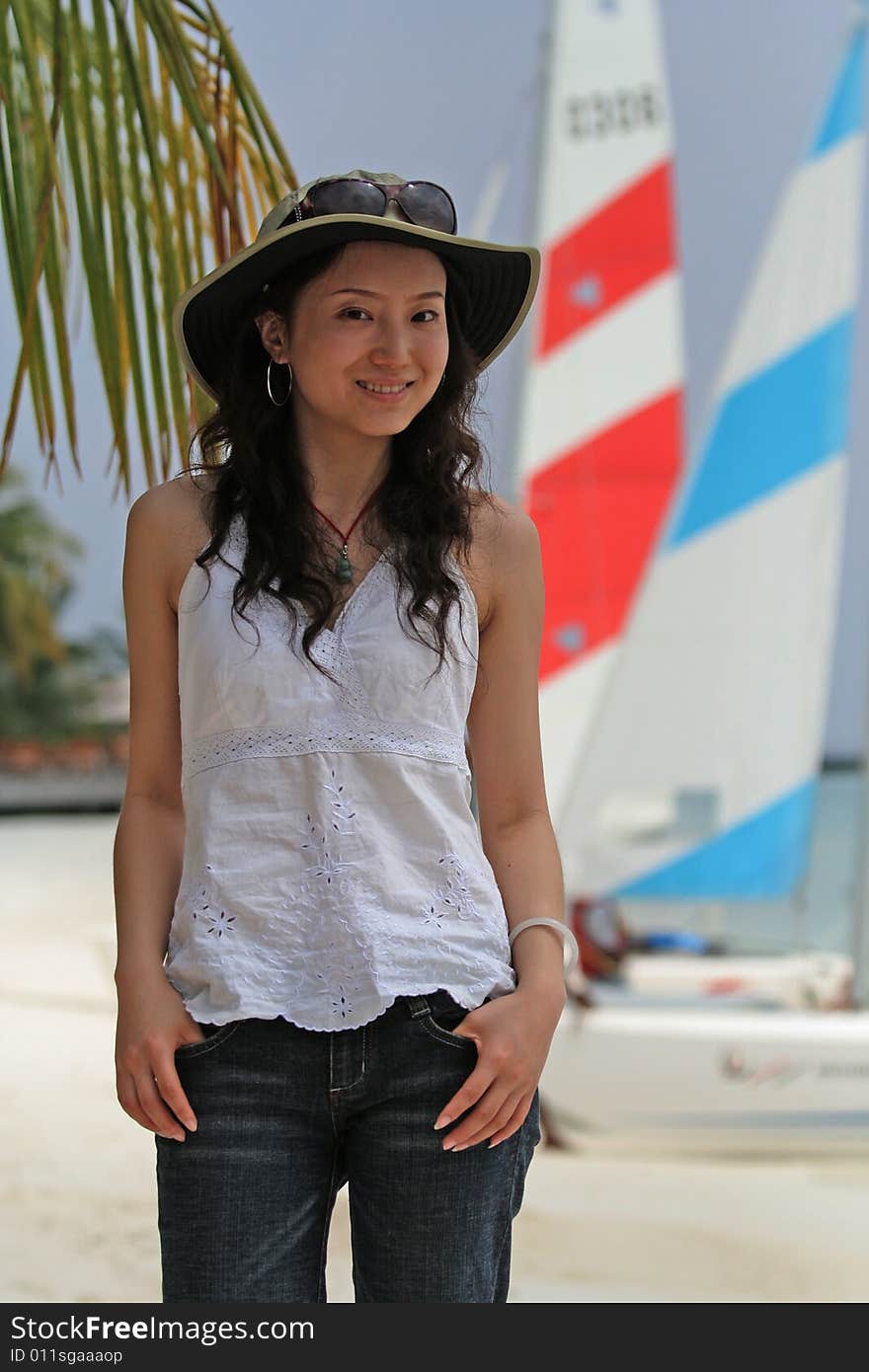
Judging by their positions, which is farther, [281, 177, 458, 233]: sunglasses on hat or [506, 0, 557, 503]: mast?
[506, 0, 557, 503]: mast

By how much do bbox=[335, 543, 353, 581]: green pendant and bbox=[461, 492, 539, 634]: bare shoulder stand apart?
82mm

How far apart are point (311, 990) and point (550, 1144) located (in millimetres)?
4727

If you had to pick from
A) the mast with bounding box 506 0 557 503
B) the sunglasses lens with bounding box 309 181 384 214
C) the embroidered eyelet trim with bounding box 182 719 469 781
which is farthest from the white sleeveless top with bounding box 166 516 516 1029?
the mast with bounding box 506 0 557 503

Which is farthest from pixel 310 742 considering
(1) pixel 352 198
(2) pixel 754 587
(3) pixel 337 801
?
(2) pixel 754 587

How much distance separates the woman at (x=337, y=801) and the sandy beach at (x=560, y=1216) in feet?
7.16

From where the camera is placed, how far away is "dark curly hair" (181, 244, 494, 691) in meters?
1.14

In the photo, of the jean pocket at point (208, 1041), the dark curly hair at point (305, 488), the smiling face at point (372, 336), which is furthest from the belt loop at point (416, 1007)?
the smiling face at point (372, 336)

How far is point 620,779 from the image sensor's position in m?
7.33

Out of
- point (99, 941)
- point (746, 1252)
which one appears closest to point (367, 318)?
point (746, 1252)

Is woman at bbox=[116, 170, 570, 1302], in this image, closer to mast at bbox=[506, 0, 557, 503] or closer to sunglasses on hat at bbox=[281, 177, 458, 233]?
sunglasses on hat at bbox=[281, 177, 458, 233]

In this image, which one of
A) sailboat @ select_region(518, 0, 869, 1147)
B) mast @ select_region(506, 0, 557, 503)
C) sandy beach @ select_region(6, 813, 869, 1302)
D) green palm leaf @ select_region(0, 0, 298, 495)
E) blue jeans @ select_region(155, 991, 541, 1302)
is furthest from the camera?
mast @ select_region(506, 0, 557, 503)

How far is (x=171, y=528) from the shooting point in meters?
1.17

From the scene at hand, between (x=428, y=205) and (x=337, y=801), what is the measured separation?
0.42m

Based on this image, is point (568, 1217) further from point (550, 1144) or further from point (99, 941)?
point (99, 941)
